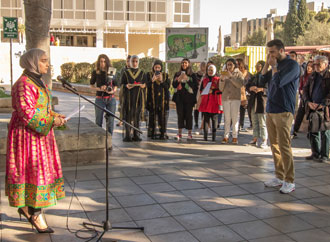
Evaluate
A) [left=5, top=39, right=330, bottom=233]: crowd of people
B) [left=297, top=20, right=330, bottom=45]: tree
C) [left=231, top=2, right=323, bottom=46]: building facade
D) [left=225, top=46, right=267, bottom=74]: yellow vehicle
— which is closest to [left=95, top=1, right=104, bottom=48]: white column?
[left=225, top=46, right=267, bottom=74]: yellow vehicle

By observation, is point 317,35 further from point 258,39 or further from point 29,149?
point 29,149

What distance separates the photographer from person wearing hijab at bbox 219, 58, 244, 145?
28.8 ft

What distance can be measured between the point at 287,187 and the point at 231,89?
138 inches

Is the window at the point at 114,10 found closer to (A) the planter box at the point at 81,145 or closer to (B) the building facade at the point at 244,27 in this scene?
(A) the planter box at the point at 81,145

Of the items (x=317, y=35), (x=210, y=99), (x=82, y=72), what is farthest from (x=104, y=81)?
(x=317, y=35)

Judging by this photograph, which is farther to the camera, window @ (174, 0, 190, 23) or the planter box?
window @ (174, 0, 190, 23)

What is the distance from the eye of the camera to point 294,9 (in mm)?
64500

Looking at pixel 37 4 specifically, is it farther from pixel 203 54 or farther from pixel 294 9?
pixel 294 9

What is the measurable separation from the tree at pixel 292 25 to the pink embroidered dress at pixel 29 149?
63.9 meters

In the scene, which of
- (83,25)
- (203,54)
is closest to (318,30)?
(83,25)

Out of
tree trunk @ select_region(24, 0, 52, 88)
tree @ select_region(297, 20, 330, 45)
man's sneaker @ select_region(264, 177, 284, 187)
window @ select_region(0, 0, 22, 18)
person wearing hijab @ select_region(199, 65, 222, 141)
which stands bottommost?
man's sneaker @ select_region(264, 177, 284, 187)

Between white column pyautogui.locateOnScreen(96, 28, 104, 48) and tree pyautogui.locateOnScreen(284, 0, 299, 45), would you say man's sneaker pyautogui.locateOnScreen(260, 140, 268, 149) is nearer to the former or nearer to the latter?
white column pyautogui.locateOnScreen(96, 28, 104, 48)

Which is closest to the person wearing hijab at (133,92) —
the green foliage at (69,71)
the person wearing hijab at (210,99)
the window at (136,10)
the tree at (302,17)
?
the person wearing hijab at (210,99)

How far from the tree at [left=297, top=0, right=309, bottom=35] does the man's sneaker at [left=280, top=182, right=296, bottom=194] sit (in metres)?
61.8
